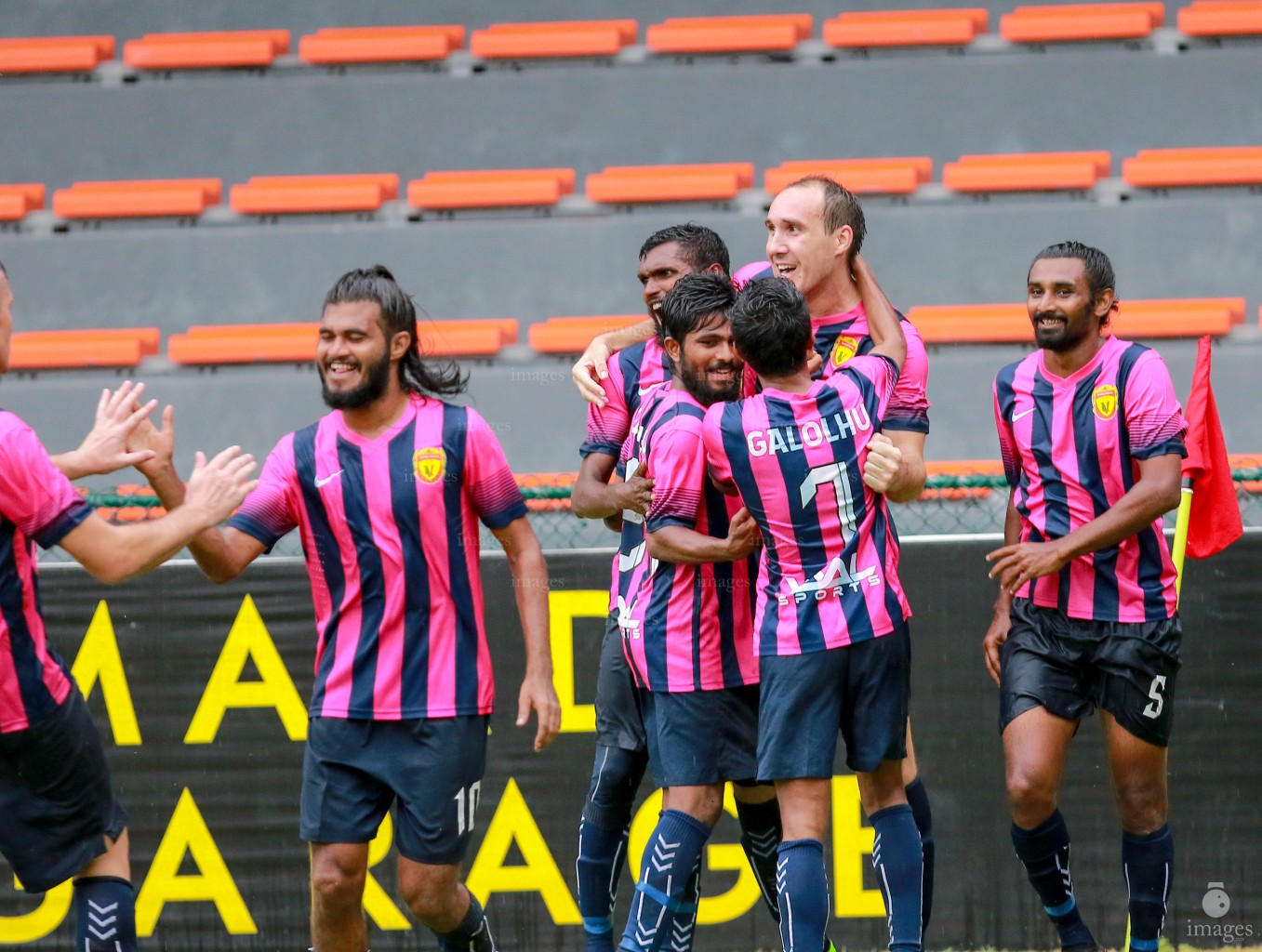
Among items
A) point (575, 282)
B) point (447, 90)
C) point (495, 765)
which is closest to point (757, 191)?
point (575, 282)

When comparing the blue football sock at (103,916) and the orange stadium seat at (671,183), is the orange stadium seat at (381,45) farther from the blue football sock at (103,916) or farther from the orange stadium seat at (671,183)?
the blue football sock at (103,916)

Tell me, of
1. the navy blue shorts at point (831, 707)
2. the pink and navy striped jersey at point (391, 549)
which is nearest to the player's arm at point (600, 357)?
the pink and navy striped jersey at point (391, 549)

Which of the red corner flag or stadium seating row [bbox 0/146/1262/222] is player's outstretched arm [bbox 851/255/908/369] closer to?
the red corner flag

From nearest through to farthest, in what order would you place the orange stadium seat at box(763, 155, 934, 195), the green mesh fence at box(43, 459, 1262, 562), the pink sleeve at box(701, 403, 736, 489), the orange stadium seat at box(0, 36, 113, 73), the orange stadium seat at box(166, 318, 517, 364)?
the pink sleeve at box(701, 403, 736, 489) → the green mesh fence at box(43, 459, 1262, 562) → the orange stadium seat at box(166, 318, 517, 364) → the orange stadium seat at box(763, 155, 934, 195) → the orange stadium seat at box(0, 36, 113, 73)

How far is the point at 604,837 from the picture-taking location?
4.51 meters

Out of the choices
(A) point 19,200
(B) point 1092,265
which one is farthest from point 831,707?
A: (A) point 19,200

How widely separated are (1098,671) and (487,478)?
2.03 meters

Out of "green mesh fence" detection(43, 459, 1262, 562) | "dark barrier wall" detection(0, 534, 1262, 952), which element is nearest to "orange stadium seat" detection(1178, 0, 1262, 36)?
"green mesh fence" detection(43, 459, 1262, 562)

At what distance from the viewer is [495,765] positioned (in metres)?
5.45

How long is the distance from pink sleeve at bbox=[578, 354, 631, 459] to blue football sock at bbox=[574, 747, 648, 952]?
96cm

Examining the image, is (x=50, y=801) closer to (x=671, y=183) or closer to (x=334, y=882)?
(x=334, y=882)

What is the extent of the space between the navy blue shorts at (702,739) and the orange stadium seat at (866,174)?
18.7ft

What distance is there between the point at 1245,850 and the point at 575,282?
5.76 meters

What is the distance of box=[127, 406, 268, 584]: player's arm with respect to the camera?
3.60 metres
